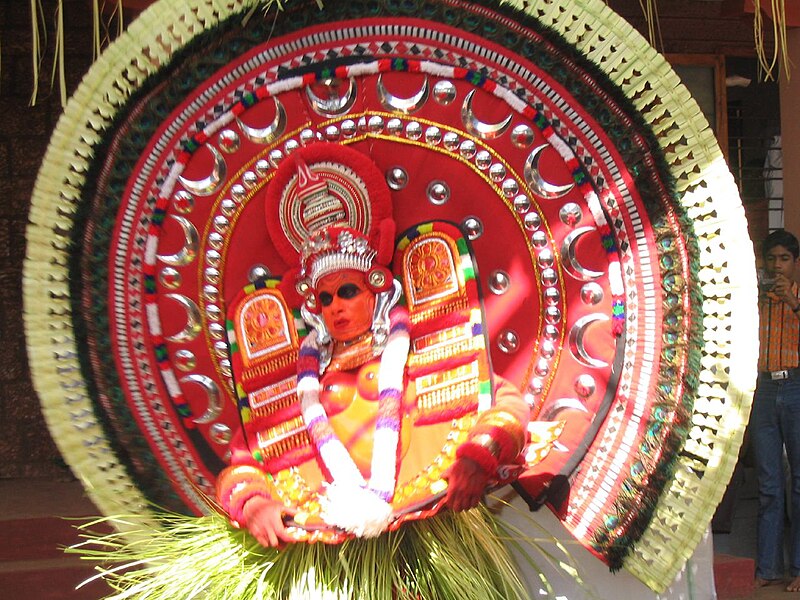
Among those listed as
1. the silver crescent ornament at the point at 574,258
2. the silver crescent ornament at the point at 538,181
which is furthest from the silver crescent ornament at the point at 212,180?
the silver crescent ornament at the point at 574,258

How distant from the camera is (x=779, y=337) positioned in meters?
3.59

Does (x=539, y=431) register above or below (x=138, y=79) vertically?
below

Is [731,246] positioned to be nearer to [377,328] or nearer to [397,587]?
[377,328]

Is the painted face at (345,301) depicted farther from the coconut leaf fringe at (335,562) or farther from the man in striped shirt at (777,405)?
the man in striped shirt at (777,405)

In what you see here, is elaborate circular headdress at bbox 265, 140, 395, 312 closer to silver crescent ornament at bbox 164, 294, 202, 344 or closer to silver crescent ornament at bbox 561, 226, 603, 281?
silver crescent ornament at bbox 164, 294, 202, 344

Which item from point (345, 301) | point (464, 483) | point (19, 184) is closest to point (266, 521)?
point (464, 483)

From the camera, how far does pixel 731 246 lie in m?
2.38

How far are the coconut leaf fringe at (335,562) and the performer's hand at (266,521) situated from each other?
131 mm

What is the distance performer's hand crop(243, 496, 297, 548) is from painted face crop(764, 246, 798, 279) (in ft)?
7.18

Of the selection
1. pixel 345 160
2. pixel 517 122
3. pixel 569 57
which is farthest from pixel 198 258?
pixel 569 57

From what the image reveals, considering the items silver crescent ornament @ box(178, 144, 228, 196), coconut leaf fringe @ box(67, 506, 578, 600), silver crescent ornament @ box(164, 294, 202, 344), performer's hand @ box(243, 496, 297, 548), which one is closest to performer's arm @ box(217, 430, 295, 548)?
performer's hand @ box(243, 496, 297, 548)

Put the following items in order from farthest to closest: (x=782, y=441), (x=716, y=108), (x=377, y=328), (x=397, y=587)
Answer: (x=716, y=108), (x=782, y=441), (x=377, y=328), (x=397, y=587)

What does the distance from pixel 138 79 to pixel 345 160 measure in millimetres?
577

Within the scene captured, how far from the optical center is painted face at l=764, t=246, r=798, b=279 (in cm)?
359
